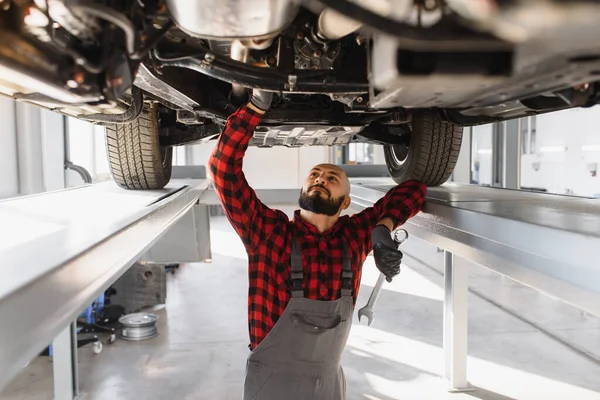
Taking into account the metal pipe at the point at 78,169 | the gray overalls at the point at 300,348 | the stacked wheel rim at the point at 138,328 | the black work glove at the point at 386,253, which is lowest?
the stacked wheel rim at the point at 138,328

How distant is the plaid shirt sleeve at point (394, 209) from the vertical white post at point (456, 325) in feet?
4.86

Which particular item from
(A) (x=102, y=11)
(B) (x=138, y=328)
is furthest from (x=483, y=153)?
(A) (x=102, y=11)

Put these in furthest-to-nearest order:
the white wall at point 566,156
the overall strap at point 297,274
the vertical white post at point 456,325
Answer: the white wall at point 566,156 < the vertical white post at point 456,325 < the overall strap at point 297,274

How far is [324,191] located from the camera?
1670mm

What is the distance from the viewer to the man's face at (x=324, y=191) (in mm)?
1643

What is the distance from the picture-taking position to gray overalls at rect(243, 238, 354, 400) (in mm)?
1501

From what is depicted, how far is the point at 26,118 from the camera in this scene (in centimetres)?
375

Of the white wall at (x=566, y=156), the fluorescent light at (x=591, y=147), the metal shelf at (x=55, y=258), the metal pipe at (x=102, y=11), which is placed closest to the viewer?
the metal shelf at (x=55, y=258)

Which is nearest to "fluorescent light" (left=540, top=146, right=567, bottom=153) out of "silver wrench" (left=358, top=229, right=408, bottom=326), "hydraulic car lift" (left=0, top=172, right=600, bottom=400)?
"hydraulic car lift" (left=0, top=172, right=600, bottom=400)

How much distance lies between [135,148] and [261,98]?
880 millimetres

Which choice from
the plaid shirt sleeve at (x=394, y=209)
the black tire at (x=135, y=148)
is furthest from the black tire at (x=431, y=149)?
the black tire at (x=135, y=148)

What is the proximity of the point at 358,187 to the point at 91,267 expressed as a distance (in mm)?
1866

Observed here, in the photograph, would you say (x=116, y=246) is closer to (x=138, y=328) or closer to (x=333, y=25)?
(x=333, y=25)

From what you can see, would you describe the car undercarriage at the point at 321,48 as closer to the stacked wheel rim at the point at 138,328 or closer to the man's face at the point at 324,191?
the man's face at the point at 324,191
